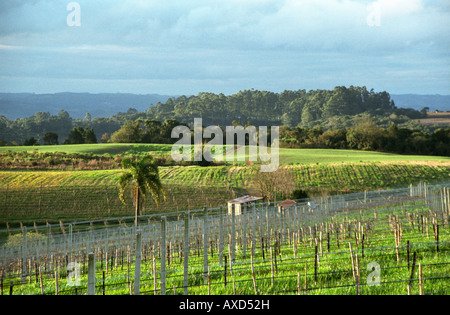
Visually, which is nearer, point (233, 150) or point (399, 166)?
point (399, 166)

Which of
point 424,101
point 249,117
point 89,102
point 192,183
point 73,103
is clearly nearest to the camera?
point 192,183

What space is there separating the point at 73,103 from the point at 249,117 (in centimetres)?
4231

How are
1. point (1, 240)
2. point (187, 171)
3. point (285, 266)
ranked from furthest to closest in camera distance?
point (187, 171) < point (1, 240) < point (285, 266)

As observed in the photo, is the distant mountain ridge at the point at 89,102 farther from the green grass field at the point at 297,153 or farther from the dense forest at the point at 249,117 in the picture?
the green grass field at the point at 297,153

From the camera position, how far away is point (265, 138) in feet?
175

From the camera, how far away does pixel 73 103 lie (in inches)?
4518

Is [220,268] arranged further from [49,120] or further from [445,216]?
[49,120]

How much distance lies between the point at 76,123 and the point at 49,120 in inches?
261

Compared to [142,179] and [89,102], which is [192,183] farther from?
[89,102]

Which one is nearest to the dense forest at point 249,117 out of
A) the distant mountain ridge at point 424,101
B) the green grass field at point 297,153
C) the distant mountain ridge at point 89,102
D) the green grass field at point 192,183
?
the green grass field at point 297,153

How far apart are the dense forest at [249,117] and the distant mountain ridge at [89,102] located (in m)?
13.2

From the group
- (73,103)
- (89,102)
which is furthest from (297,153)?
(89,102)

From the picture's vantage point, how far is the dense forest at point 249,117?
53094mm
